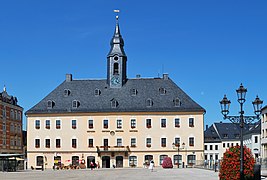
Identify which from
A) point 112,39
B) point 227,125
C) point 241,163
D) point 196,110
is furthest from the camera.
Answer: point 227,125

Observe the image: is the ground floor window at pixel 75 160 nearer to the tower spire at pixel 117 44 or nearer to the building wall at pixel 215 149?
the tower spire at pixel 117 44

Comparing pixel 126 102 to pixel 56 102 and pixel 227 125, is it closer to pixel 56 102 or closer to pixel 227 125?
pixel 56 102

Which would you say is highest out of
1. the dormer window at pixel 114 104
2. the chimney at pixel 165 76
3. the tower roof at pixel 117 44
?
the tower roof at pixel 117 44

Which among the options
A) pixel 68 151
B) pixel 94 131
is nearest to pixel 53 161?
pixel 68 151

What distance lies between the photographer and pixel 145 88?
83.8m

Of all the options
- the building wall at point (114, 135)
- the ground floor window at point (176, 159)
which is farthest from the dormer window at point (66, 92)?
the ground floor window at point (176, 159)

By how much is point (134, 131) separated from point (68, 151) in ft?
35.3

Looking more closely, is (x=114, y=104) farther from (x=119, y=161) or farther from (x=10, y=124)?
(x=10, y=124)

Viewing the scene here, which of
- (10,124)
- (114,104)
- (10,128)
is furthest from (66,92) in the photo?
(10,128)

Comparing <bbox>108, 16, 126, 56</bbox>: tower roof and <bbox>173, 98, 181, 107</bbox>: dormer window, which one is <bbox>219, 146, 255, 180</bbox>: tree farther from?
<bbox>108, 16, 126, 56</bbox>: tower roof

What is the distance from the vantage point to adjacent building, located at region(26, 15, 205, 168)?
7956cm

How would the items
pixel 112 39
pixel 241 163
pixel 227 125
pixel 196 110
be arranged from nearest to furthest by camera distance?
1. pixel 241 163
2. pixel 196 110
3. pixel 112 39
4. pixel 227 125

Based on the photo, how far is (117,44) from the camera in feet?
283

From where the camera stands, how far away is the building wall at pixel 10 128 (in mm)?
86750
